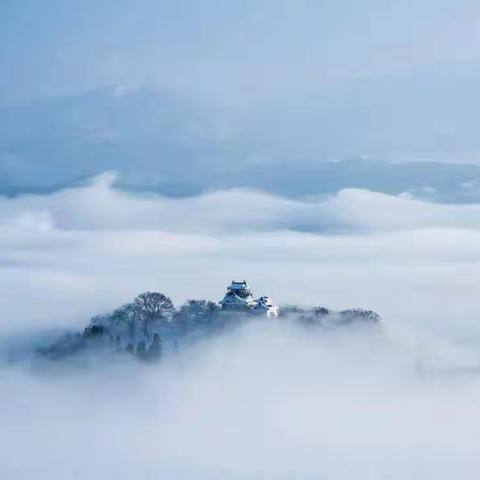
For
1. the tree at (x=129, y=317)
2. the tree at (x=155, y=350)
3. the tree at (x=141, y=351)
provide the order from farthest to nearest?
the tree at (x=129, y=317) < the tree at (x=141, y=351) < the tree at (x=155, y=350)

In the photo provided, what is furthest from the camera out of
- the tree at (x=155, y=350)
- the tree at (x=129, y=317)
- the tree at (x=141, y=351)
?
the tree at (x=129, y=317)

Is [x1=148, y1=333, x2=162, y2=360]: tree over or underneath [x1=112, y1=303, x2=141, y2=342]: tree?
underneath

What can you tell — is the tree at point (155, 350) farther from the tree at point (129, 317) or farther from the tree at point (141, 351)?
the tree at point (129, 317)

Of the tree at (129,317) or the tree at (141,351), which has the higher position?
the tree at (129,317)

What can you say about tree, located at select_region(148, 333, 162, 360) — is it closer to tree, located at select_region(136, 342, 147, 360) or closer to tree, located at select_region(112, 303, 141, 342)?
tree, located at select_region(136, 342, 147, 360)

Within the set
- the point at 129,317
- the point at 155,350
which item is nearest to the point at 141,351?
the point at 155,350

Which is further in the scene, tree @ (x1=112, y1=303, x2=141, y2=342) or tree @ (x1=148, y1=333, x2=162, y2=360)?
tree @ (x1=112, y1=303, x2=141, y2=342)

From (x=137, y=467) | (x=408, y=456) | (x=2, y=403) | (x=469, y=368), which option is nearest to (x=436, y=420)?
(x=408, y=456)
